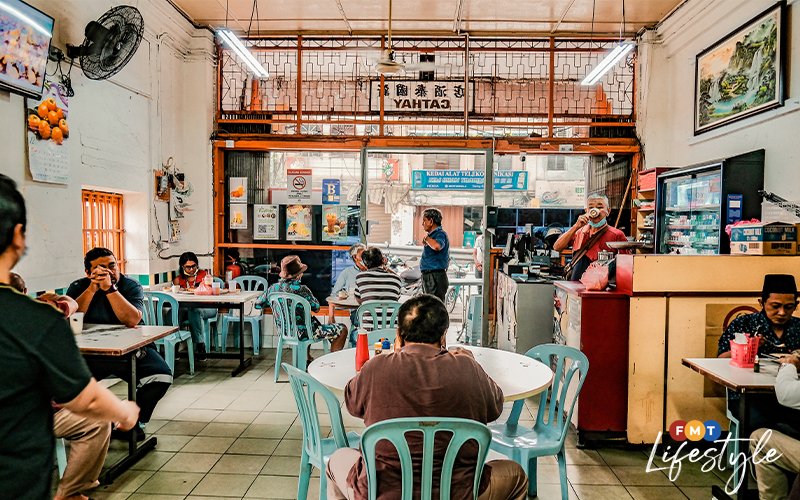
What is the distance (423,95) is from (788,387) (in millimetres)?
5748

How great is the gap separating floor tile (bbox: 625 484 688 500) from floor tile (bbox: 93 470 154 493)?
312cm

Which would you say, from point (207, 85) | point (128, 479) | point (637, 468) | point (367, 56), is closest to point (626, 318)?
point (637, 468)

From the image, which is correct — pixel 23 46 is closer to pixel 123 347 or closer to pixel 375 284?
pixel 123 347

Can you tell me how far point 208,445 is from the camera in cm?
395

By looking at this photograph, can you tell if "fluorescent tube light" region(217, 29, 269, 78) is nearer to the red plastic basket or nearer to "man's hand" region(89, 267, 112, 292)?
"man's hand" region(89, 267, 112, 292)

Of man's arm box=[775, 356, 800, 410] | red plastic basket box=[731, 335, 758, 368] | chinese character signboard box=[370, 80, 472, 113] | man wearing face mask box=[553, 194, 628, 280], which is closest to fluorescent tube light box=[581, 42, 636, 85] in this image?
man wearing face mask box=[553, 194, 628, 280]

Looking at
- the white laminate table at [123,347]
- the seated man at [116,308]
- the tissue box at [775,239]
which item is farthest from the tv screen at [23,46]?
the tissue box at [775,239]

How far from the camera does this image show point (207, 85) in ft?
23.2

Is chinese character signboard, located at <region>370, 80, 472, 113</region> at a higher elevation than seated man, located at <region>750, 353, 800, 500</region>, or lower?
higher

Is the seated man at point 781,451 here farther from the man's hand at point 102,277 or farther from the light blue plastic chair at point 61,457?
the man's hand at point 102,277

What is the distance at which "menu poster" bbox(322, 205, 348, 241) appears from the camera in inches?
293

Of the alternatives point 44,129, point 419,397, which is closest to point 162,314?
point 44,129

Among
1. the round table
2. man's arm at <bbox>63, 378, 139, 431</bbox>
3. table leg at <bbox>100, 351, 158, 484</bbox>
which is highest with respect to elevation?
man's arm at <bbox>63, 378, 139, 431</bbox>

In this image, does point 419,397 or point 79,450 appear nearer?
point 419,397
